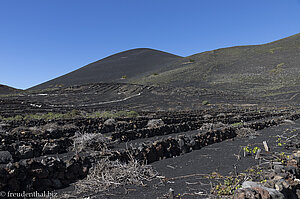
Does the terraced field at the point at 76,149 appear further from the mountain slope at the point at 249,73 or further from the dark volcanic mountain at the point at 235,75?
the mountain slope at the point at 249,73

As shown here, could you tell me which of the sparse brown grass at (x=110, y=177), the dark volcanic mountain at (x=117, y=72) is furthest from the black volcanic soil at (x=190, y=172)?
the dark volcanic mountain at (x=117, y=72)

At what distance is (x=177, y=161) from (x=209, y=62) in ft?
247

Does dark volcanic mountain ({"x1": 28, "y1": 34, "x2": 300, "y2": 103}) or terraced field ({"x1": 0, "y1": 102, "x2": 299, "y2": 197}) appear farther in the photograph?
dark volcanic mountain ({"x1": 28, "y1": 34, "x2": 300, "y2": 103})

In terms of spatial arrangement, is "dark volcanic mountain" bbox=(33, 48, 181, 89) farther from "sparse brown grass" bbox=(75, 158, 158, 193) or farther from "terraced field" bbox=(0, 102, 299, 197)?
"sparse brown grass" bbox=(75, 158, 158, 193)

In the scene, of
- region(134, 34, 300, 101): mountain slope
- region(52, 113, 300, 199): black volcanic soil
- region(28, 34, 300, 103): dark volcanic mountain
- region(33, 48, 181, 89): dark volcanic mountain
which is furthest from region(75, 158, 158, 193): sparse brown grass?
region(33, 48, 181, 89): dark volcanic mountain

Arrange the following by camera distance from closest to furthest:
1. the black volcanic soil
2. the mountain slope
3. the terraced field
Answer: the black volcanic soil → the terraced field → the mountain slope

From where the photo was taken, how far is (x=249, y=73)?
62.2 m

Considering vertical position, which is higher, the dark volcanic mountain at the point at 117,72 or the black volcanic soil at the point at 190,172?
the dark volcanic mountain at the point at 117,72

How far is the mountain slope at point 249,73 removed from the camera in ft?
164

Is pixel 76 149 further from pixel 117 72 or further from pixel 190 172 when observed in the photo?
pixel 117 72

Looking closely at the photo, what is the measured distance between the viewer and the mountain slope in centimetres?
4991

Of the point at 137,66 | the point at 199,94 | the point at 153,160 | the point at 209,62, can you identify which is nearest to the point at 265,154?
the point at 153,160

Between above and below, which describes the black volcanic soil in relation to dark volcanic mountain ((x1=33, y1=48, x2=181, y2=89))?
below

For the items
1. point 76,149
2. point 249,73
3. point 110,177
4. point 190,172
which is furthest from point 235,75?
point 110,177
